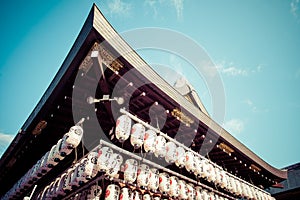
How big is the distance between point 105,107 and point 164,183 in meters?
2.68

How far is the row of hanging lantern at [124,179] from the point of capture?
167 inches

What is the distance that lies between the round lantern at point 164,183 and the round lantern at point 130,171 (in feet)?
3.12

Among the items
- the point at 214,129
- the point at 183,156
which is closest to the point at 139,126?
the point at 183,156

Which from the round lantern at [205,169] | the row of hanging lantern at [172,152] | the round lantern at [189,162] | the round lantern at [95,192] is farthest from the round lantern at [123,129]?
the round lantern at [205,169]

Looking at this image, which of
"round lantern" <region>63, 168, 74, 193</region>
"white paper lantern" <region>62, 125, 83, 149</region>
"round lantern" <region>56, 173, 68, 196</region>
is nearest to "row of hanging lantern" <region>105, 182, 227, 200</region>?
"round lantern" <region>63, 168, 74, 193</region>

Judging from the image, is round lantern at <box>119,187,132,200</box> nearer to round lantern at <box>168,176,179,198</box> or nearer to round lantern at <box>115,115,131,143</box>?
round lantern at <box>115,115,131,143</box>

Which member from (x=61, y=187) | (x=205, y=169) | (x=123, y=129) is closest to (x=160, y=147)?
(x=123, y=129)

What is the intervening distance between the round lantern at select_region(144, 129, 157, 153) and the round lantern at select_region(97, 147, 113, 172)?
3.06 feet

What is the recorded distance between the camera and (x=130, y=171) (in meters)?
4.54

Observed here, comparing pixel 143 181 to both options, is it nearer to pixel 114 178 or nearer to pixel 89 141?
pixel 114 178

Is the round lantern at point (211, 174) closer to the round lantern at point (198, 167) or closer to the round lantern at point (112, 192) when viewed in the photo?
the round lantern at point (198, 167)

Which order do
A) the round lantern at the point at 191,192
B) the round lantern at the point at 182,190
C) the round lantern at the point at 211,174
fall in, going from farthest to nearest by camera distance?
the round lantern at the point at 211,174 → the round lantern at the point at 191,192 → the round lantern at the point at 182,190

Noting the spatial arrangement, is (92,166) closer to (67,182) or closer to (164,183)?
(67,182)

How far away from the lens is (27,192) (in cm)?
788
